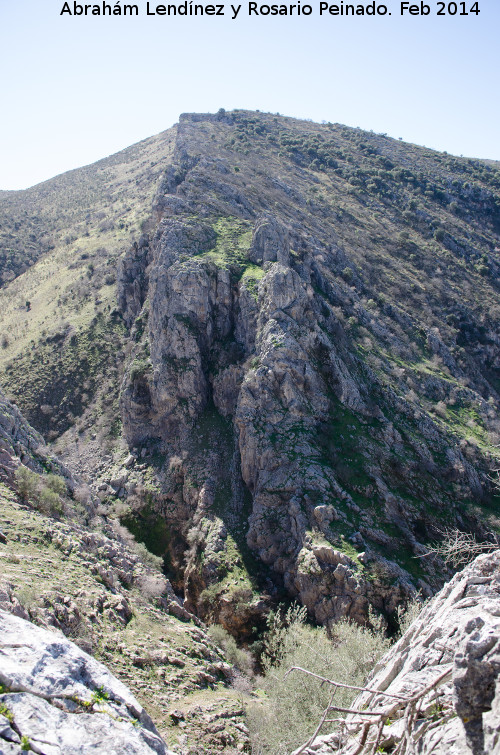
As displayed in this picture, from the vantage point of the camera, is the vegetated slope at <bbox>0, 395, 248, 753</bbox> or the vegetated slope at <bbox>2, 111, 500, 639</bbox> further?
the vegetated slope at <bbox>2, 111, 500, 639</bbox>

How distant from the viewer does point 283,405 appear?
2808 centimetres

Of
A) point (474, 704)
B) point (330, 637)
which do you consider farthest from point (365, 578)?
point (474, 704)

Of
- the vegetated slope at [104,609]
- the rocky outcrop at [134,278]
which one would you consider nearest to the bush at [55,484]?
the vegetated slope at [104,609]

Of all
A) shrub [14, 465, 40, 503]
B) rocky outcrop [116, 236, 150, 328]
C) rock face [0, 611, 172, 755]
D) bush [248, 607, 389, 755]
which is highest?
rocky outcrop [116, 236, 150, 328]

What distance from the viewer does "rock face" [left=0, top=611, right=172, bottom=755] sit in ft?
18.4

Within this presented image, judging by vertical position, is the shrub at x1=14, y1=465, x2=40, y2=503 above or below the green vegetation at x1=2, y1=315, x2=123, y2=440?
below

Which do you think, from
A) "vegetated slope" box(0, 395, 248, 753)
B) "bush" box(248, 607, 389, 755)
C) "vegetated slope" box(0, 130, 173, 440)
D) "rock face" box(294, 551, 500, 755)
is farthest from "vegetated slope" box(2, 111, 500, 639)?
"rock face" box(294, 551, 500, 755)

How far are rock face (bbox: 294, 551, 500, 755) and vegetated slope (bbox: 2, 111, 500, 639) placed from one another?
13620 mm

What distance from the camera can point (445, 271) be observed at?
58.1m

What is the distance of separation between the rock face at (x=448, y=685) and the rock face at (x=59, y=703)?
11.0 feet

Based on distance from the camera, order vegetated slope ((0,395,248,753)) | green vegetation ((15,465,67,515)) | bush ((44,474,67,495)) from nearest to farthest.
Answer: vegetated slope ((0,395,248,753)) < green vegetation ((15,465,67,515)) < bush ((44,474,67,495))

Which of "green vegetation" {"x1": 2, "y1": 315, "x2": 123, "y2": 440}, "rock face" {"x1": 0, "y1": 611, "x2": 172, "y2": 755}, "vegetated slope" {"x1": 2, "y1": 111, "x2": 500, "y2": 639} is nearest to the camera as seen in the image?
"rock face" {"x1": 0, "y1": 611, "x2": 172, "y2": 755}

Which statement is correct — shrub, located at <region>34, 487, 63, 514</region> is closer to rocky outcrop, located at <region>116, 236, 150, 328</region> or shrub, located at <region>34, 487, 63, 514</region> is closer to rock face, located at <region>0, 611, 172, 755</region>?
rock face, located at <region>0, 611, 172, 755</region>

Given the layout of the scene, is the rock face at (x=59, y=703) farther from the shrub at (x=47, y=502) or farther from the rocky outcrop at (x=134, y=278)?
the rocky outcrop at (x=134, y=278)
